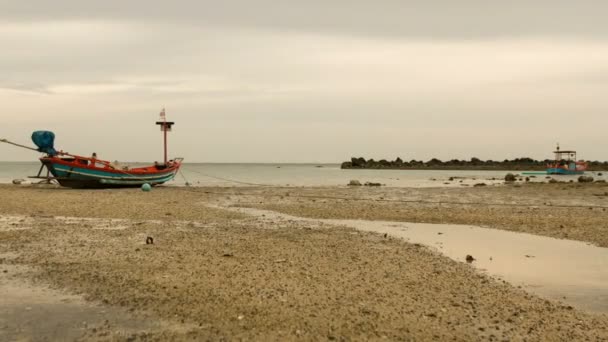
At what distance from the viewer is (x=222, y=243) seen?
1280 cm

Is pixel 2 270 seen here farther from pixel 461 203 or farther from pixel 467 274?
pixel 461 203

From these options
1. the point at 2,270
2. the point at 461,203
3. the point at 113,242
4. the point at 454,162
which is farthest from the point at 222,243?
the point at 454,162

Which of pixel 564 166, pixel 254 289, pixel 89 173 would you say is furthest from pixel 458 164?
pixel 254 289

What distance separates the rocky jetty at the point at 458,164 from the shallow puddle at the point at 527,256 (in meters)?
122

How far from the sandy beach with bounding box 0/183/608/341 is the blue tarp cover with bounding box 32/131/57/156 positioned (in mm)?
20120

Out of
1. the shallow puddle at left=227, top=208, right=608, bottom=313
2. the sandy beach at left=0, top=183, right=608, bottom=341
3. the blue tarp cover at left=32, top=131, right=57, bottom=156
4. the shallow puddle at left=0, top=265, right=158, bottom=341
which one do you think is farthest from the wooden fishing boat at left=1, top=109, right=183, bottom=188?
the shallow puddle at left=0, top=265, right=158, bottom=341

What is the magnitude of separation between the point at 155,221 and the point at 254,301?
35.3 ft

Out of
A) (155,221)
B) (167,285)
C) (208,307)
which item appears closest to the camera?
(208,307)

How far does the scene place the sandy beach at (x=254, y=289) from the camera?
639cm

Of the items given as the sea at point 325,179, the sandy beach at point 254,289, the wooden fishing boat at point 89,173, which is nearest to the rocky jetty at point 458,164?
the sea at point 325,179

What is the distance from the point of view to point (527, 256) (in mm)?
12086

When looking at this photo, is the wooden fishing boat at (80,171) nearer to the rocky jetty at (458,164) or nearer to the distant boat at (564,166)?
the distant boat at (564,166)

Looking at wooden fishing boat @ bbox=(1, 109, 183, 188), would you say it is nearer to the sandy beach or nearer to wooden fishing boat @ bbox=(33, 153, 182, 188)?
wooden fishing boat @ bbox=(33, 153, 182, 188)

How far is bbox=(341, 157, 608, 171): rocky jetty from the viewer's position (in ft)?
445
